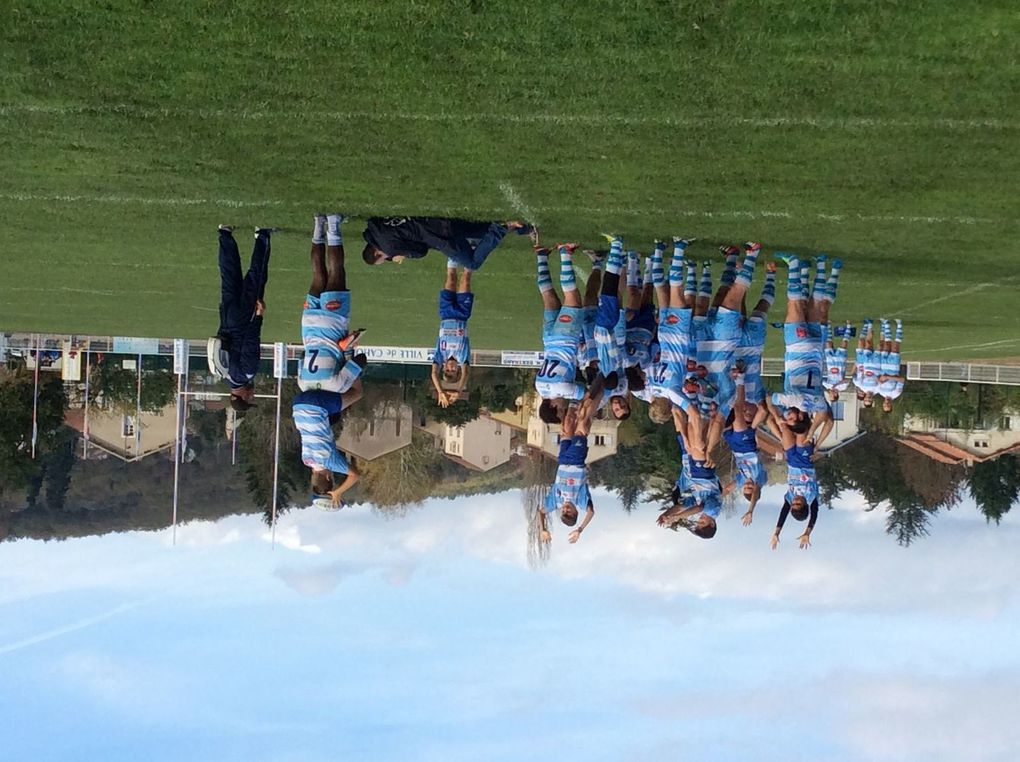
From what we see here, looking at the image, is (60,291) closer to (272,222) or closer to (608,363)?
→ (272,222)

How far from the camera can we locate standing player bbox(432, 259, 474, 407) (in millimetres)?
9391

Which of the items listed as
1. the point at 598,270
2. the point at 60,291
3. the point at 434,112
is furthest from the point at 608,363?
the point at 60,291

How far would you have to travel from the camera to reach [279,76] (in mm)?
7629

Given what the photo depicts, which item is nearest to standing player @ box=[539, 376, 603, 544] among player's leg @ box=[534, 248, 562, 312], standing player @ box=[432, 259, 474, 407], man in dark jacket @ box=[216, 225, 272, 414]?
player's leg @ box=[534, 248, 562, 312]

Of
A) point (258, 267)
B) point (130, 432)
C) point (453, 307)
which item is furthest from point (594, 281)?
point (130, 432)

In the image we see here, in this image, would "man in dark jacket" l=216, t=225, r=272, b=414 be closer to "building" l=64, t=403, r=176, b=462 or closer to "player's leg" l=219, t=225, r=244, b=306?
"player's leg" l=219, t=225, r=244, b=306

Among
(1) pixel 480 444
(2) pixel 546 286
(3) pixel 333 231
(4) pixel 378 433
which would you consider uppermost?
(3) pixel 333 231

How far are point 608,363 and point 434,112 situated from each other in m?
3.12

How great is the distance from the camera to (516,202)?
926 centimetres

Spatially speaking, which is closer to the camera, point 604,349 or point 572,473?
point 604,349

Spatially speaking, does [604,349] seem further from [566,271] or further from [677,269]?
[677,269]

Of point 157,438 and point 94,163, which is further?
point 157,438

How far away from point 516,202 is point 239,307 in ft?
10.3

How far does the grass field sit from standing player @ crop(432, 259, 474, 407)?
104 centimetres
